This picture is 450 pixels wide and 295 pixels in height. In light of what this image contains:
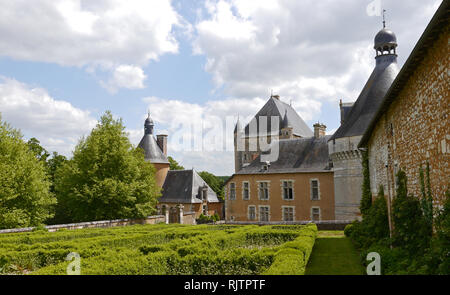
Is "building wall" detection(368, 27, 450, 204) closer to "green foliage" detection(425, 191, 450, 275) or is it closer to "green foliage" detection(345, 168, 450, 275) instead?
"green foliage" detection(345, 168, 450, 275)

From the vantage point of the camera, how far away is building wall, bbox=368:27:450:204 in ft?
18.3

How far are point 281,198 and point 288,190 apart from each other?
2.84ft

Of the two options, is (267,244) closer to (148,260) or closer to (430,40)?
(148,260)

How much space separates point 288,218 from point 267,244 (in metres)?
13.0

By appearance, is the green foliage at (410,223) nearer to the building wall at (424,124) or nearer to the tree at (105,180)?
the building wall at (424,124)

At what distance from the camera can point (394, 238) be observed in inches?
352

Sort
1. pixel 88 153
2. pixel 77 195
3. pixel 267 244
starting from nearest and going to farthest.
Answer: pixel 267 244 → pixel 77 195 → pixel 88 153

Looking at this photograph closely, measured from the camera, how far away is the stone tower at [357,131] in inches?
763

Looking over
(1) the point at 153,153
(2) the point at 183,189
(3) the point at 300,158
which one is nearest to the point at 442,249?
(3) the point at 300,158

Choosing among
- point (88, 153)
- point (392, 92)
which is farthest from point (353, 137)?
point (88, 153)

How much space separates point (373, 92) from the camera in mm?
19656

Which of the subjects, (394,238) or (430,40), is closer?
(430,40)
